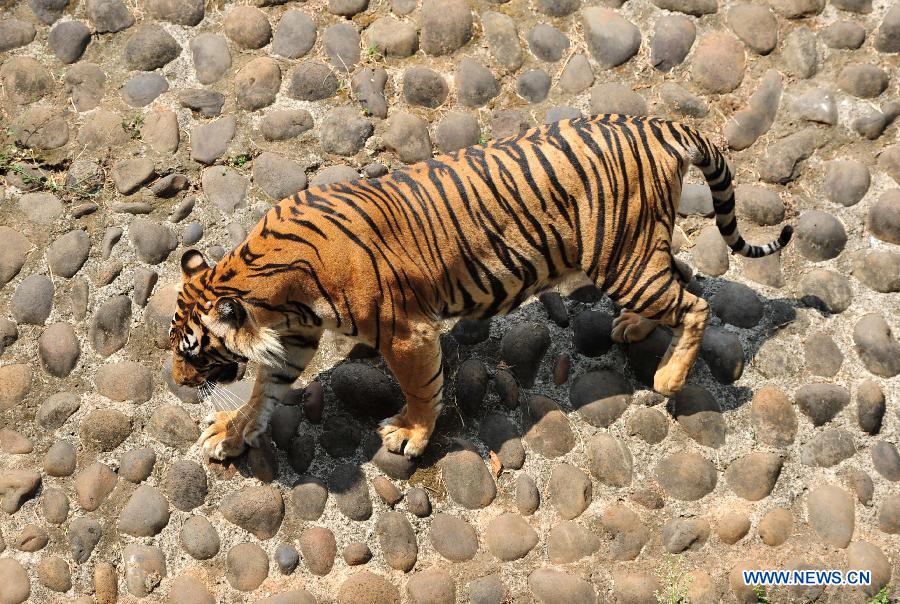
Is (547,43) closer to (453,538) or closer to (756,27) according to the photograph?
(756,27)

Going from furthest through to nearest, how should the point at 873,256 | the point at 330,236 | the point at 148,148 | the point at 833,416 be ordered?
1. the point at 148,148
2. the point at 873,256
3. the point at 833,416
4. the point at 330,236

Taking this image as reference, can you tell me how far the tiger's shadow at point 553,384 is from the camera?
5.21 metres

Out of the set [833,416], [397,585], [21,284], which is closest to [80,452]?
[21,284]

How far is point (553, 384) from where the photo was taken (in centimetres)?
545

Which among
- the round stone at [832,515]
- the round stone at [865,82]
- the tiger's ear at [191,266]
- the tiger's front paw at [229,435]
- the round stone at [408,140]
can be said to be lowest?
the tiger's front paw at [229,435]

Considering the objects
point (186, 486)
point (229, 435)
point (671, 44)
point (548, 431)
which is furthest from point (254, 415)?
point (671, 44)

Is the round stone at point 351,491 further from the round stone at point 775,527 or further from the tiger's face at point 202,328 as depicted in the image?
the round stone at point 775,527

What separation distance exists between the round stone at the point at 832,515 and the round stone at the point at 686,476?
53 cm

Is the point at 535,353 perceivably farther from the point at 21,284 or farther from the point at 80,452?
the point at 21,284

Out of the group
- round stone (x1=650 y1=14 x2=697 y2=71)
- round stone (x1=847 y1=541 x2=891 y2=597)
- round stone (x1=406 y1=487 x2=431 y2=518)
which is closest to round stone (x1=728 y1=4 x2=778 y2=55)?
round stone (x1=650 y1=14 x2=697 y2=71)

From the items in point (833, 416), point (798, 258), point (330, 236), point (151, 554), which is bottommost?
point (151, 554)

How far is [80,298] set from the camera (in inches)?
219

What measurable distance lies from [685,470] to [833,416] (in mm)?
923

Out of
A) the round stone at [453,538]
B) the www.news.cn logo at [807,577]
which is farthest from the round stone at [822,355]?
the round stone at [453,538]
